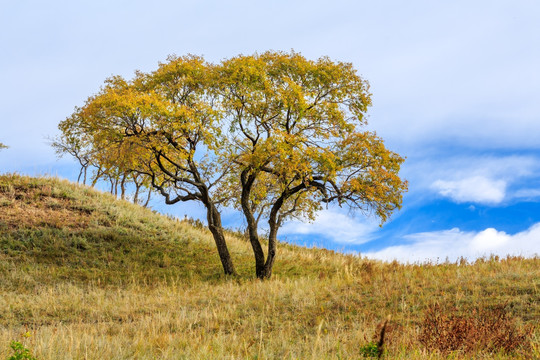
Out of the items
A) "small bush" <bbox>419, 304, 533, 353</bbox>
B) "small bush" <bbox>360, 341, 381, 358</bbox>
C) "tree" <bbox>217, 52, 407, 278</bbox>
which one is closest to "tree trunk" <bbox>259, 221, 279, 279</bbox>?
"tree" <bbox>217, 52, 407, 278</bbox>

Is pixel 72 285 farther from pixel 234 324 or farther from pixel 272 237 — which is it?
pixel 234 324

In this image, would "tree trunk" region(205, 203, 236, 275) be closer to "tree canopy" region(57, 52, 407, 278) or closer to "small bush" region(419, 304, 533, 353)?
"tree canopy" region(57, 52, 407, 278)

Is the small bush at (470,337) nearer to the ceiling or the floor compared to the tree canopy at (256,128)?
nearer to the floor

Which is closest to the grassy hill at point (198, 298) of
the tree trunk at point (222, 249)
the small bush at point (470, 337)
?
the small bush at point (470, 337)

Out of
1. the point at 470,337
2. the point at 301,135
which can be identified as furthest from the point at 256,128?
the point at 470,337

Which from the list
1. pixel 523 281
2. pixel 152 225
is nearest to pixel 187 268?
pixel 152 225

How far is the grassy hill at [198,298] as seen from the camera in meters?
8.23

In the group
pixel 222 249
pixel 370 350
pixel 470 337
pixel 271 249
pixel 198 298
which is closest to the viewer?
pixel 370 350

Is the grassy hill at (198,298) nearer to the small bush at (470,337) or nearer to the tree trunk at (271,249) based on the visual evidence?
the small bush at (470,337)

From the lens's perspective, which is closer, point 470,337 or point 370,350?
point 370,350

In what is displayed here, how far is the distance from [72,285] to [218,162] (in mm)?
8452

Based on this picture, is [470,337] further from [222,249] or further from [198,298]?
[222,249]

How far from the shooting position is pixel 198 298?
15.3 m

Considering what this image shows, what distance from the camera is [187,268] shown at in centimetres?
2317
